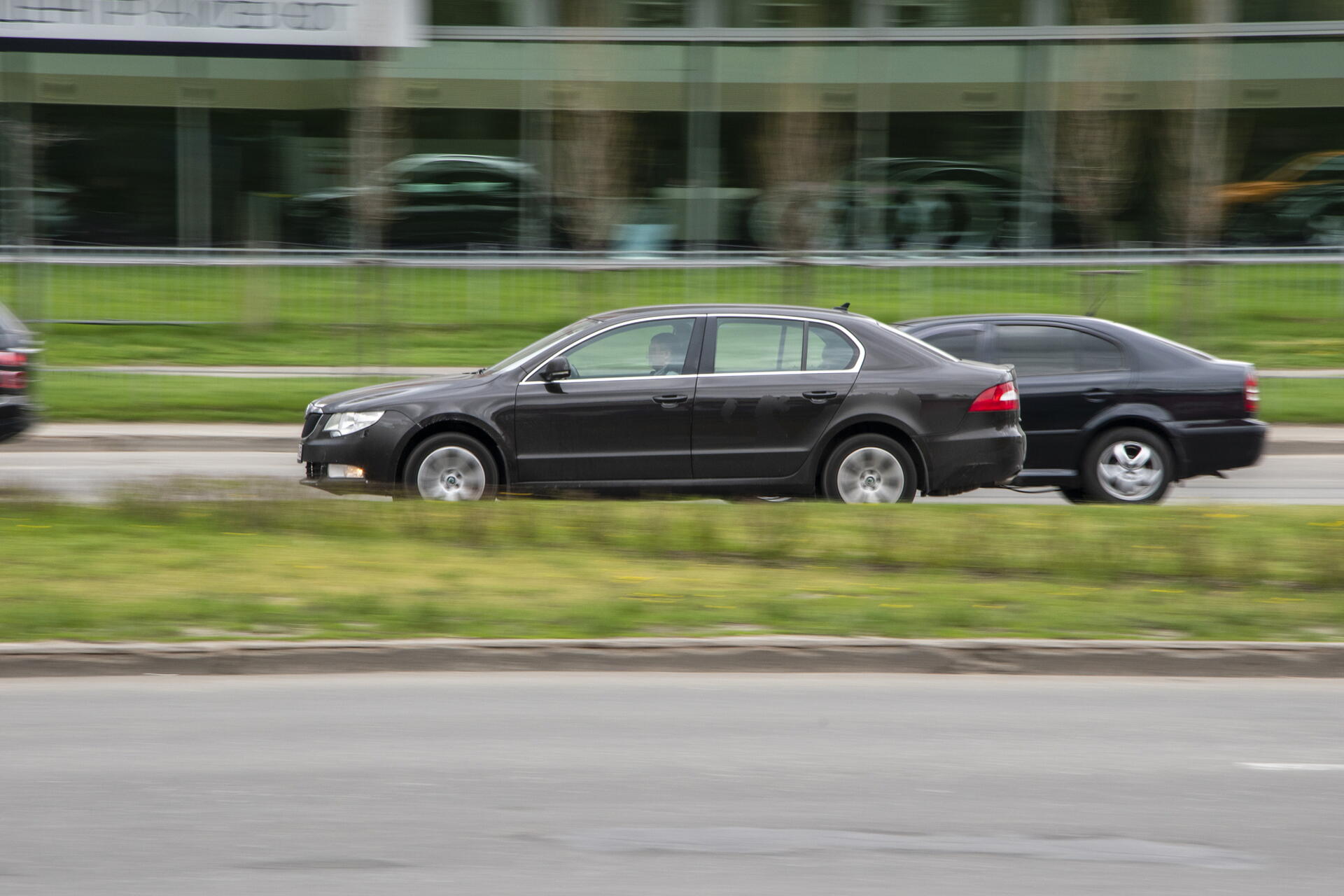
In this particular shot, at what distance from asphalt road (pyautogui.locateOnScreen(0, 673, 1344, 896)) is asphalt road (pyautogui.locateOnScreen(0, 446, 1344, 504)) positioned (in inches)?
195

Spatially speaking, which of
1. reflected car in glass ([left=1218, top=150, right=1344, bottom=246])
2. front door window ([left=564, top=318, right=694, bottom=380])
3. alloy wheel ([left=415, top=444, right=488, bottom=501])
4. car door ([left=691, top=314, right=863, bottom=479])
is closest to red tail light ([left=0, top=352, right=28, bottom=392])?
alloy wheel ([left=415, top=444, right=488, bottom=501])

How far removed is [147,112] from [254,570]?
21247 millimetres

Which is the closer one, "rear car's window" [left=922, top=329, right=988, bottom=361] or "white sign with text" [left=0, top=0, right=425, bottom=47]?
"rear car's window" [left=922, top=329, right=988, bottom=361]

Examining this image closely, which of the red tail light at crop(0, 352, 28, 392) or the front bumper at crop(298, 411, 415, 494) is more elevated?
the red tail light at crop(0, 352, 28, 392)

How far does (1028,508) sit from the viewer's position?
10.3 metres

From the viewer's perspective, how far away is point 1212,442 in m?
11.9

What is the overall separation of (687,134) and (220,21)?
9.10 m

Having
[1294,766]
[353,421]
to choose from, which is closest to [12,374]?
[353,421]

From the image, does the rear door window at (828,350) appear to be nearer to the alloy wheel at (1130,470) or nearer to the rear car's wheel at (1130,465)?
the rear car's wheel at (1130,465)

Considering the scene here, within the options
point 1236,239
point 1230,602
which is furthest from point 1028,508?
point 1236,239

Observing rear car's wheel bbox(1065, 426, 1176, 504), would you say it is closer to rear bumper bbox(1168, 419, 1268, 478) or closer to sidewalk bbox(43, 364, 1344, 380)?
rear bumper bbox(1168, 419, 1268, 478)

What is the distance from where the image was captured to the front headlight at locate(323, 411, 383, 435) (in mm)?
10547

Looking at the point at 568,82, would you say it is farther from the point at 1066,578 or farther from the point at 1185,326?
the point at 1066,578

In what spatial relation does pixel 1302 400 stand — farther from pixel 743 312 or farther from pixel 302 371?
pixel 302 371
